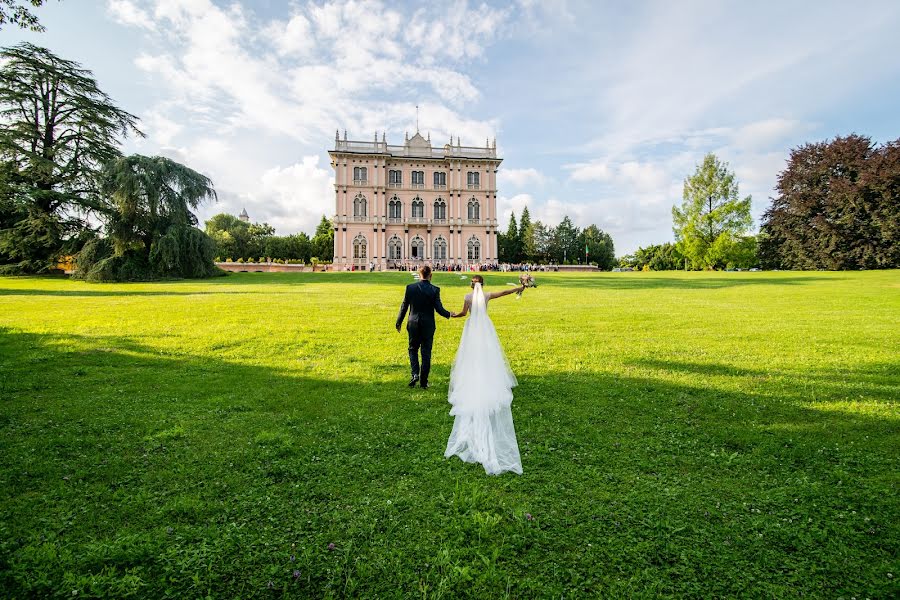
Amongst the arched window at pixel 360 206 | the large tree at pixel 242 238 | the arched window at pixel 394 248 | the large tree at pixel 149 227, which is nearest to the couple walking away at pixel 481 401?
the large tree at pixel 149 227

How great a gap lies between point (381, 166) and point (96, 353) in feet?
174

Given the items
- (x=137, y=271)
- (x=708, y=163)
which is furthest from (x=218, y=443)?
(x=708, y=163)

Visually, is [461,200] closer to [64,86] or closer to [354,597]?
[64,86]

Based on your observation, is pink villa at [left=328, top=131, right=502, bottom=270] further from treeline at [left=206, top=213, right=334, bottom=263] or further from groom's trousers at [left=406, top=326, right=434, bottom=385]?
groom's trousers at [left=406, top=326, right=434, bottom=385]

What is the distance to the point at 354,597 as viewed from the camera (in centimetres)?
292

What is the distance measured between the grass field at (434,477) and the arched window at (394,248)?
50.8m

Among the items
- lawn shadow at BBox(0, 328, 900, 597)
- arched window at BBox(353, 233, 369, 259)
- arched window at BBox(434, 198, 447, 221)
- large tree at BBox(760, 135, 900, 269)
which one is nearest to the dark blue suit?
lawn shadow at BBox(0, 328, 900, 597)

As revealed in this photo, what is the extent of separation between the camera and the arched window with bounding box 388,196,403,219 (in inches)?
2365

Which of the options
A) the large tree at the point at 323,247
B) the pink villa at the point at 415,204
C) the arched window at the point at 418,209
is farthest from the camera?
the large tree at the point at 323,247

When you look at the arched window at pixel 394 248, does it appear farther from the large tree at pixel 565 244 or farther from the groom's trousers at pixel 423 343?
the groom's trousers at pixel 423 343

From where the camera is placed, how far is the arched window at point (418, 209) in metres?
60.6

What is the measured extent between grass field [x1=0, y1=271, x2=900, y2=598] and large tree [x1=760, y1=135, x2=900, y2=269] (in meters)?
41.9

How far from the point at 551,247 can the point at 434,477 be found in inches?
3070

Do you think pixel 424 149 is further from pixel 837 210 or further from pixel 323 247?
pixel 837 210
